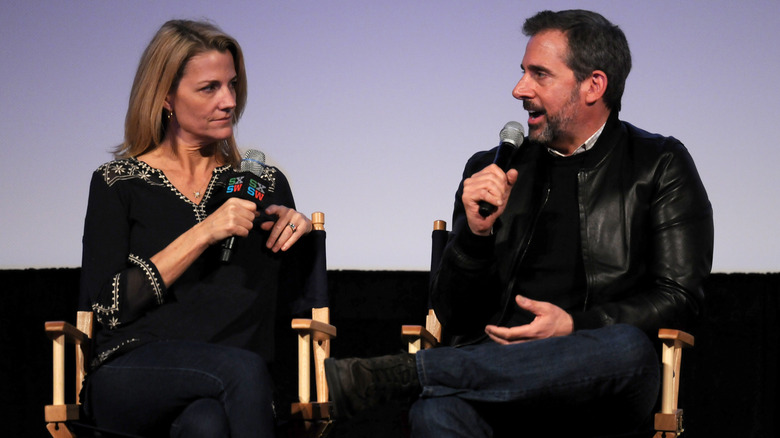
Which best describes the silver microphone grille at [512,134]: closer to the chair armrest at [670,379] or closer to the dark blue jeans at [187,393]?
the chair armrest at [670,379]

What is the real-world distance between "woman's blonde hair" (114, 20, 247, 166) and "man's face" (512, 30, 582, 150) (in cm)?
79

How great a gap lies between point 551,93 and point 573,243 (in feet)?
1.32

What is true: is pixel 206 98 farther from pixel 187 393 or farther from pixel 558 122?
pixel 558 122

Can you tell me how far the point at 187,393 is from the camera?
6.30 feet

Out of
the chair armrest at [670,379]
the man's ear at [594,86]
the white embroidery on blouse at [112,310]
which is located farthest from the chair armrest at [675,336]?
the white embroidery on blouse at [112,310]

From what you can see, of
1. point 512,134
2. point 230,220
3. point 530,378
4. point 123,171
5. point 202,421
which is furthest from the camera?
point 123,171

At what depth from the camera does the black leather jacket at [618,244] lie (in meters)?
2.16

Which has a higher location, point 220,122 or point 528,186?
point 220,122

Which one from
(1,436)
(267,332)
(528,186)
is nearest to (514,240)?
(528,186)

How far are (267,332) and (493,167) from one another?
30.7 inches

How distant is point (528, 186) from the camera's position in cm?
240

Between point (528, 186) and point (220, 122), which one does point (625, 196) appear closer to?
point (528, 186)

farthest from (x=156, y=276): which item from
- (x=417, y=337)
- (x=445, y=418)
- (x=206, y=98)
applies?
(x=445, y=418)

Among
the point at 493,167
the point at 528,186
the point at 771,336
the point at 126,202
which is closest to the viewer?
the point at 493,167
